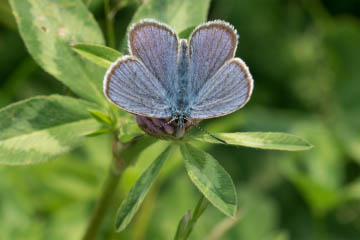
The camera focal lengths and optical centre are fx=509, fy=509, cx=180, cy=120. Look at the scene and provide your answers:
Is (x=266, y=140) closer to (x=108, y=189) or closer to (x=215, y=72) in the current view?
(x=215, y=72)

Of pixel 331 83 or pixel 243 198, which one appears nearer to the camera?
pixel 243 198

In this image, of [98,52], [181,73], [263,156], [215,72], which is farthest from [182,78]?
[263,156]

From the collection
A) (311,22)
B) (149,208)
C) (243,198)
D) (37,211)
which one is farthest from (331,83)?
(37,211)

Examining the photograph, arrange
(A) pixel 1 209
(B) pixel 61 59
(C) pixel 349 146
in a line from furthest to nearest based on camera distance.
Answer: (C) pixel 349 146
(A) pixel 1 209
(B) pixel 61 59

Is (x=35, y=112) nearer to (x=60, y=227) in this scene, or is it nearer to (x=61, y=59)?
(x=61, y=59)

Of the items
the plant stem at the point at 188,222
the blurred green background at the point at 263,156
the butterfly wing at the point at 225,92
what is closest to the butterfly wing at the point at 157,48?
the butterfly wing at the point at 225,92

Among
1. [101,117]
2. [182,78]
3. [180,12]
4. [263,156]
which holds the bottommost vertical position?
[263,156]

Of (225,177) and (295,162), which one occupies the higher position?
(225,177)

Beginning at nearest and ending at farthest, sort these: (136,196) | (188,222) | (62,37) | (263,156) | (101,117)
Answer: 1. (136,196)
2. (101,117)
3. (188,222)
4. (62,37)
5. (263,156)
